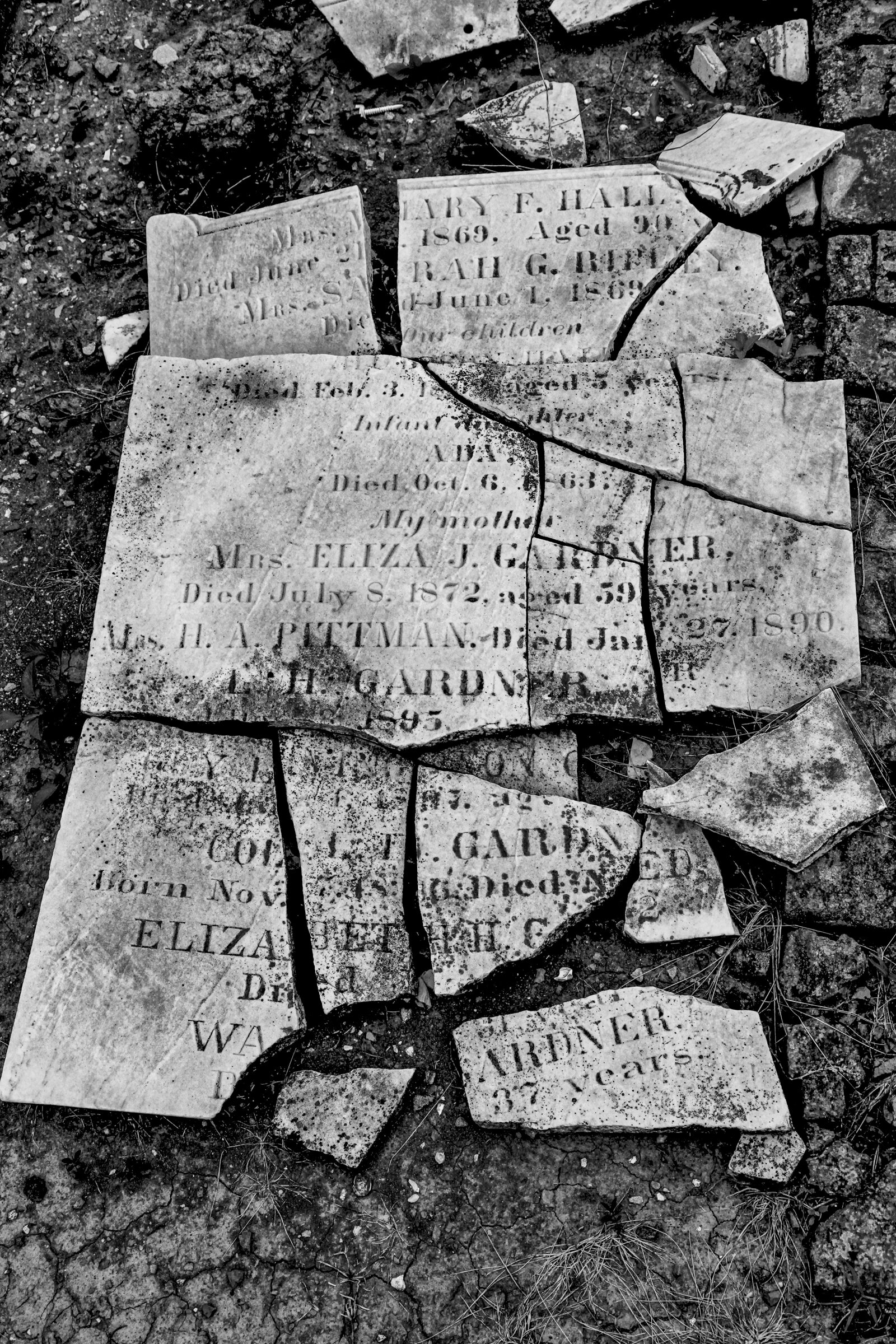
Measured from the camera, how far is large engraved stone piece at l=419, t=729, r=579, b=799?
288 cm

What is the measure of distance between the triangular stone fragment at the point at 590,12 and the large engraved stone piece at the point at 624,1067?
11.0ft

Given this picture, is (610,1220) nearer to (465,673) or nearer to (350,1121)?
(350,1121)

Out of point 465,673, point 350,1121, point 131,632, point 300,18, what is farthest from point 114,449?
point 350,1121

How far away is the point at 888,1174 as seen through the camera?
2.53 m

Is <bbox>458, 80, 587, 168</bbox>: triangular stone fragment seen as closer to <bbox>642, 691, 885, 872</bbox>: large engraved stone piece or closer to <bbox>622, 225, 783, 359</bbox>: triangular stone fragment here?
<bbox>622, 225, 783, 359</bbox>: triangular stone fragment

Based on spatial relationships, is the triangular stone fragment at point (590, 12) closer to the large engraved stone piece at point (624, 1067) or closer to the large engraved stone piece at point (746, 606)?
the large engraved stone piece at point (746, 606)

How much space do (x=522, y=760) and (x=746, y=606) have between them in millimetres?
765

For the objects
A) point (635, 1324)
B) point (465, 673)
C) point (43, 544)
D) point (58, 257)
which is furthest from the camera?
point (58, 257)

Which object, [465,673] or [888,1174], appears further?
[465,673]

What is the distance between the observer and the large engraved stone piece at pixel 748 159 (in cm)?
334

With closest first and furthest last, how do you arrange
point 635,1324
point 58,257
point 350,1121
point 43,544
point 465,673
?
point 635,1324 < point 350,1121 < point 465,673 < point 43,544 < point 58,257

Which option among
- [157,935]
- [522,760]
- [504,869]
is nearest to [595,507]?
[522,760]

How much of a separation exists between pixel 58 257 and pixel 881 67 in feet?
9.73

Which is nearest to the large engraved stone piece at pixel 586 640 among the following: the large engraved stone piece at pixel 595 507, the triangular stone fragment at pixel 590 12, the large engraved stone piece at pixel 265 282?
the large engraved stone piece at pixel 595 507
